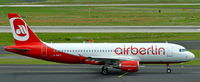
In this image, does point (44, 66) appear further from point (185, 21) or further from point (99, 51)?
point (185, 21)

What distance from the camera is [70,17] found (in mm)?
117438

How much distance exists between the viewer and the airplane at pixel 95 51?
4325 cm

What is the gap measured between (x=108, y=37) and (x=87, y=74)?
3426cm

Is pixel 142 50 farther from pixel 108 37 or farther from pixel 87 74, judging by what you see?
pixel 108 37

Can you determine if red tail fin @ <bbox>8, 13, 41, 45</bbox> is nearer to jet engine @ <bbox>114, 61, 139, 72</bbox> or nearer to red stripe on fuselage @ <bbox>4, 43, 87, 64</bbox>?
red stripe on fuselage @ <bbox>4, 43, 87, 64</bbox>

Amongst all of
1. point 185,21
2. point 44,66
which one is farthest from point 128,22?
point 44,66

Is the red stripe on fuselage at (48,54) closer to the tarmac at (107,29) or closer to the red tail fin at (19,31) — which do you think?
the red tail fin at (19,31)

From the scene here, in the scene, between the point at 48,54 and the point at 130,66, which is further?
the point at 48,54

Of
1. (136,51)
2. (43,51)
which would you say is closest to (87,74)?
(43,51)

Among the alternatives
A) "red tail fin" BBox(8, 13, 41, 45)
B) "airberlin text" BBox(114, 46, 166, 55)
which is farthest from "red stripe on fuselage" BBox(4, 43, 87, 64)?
"airberlin text" BBox(114, 46, 166, 55)

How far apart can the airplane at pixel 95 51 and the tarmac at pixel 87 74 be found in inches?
50.4

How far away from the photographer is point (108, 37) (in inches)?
3027

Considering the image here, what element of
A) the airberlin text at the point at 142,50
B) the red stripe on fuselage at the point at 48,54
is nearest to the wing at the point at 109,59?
the airberlin text at the point at 142,50

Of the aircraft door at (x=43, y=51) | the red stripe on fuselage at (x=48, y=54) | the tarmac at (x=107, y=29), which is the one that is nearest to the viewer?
the red stripe on fuselage at (x=48, y=54)
